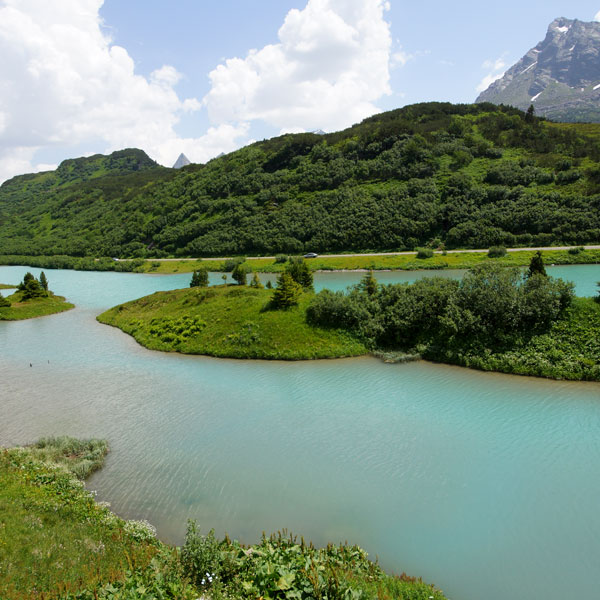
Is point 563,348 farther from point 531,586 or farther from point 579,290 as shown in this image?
point 579,290

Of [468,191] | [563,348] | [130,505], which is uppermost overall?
[468,191]

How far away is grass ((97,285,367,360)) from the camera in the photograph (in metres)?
31.8

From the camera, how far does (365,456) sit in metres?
17.7

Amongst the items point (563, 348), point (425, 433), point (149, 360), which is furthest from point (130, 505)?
A: point (563, 348)

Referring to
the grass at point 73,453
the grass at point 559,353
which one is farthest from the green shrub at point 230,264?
the grass at point 73,453

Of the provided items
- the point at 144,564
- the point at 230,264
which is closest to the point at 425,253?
the point at 230,264

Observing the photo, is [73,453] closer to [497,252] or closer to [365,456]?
[365,456]

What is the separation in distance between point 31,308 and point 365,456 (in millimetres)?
58640

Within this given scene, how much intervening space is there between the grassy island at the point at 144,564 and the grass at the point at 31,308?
161 ft

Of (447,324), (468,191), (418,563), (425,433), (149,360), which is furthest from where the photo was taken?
(468,191)

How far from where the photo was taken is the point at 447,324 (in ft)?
92.6

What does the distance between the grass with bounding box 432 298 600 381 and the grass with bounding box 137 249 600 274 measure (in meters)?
40.6

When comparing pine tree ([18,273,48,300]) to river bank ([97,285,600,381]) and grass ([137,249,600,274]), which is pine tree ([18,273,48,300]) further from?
grass ([137,249,600,274])

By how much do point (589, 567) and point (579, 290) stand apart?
4494cm
